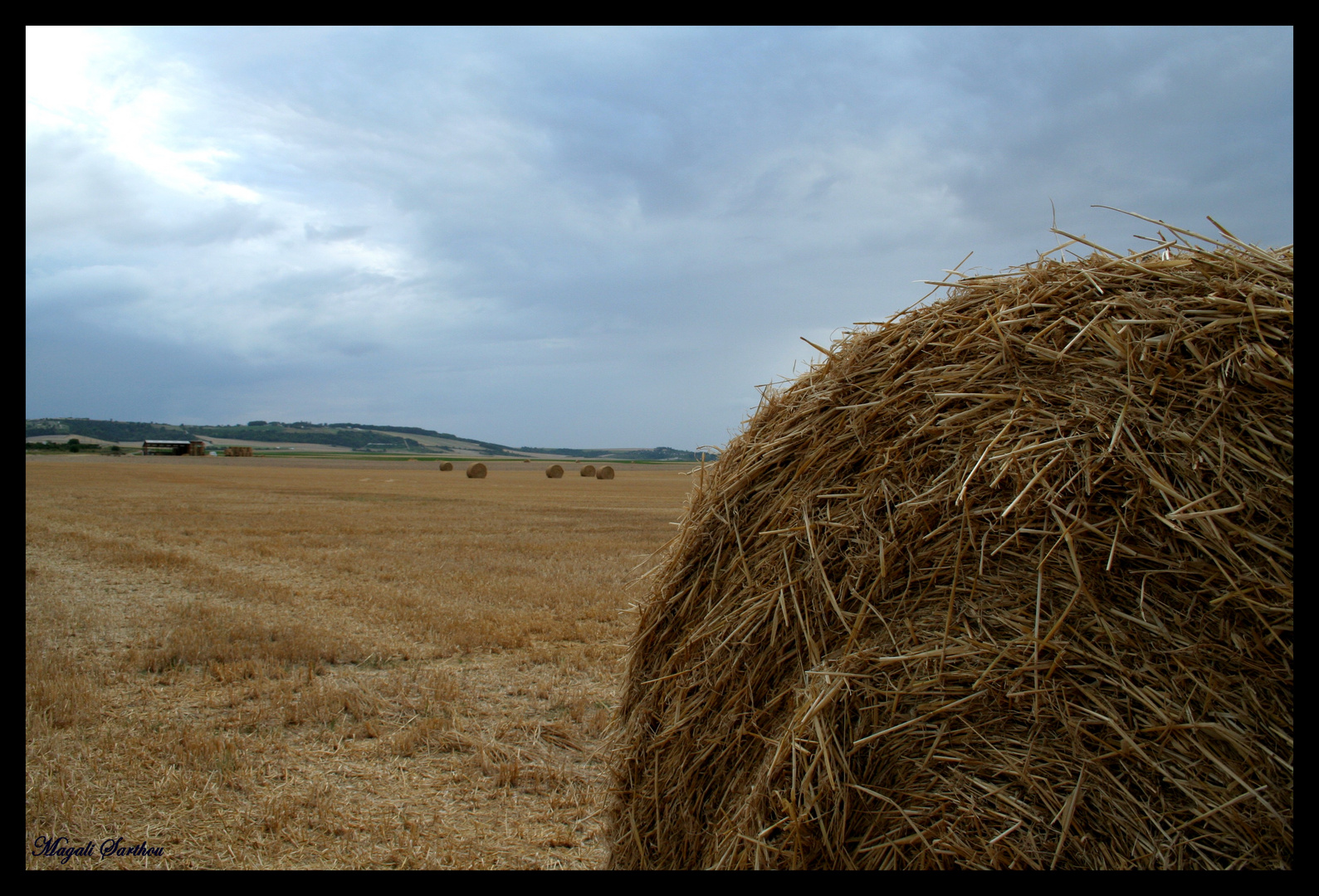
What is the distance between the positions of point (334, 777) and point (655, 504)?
21858 mm

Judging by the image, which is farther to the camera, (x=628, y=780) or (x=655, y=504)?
(x=655, y=504)

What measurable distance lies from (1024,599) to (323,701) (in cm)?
481

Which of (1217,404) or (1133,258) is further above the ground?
(1133,258)

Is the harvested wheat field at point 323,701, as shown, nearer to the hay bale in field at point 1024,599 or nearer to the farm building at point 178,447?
the hay bale in field at point 1024,599

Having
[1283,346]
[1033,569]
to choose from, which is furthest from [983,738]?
[1283,346]

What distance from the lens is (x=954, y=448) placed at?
8.61ft

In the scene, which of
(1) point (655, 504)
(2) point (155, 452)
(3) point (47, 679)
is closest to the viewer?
(3) point (47, 679)

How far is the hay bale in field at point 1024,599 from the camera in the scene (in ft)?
6.95

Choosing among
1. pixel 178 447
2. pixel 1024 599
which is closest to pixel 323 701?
pixel 1024 599

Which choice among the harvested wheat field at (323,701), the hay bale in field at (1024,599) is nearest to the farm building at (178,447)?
the harvested wheat field at (323,701)

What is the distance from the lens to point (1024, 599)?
2.38 m

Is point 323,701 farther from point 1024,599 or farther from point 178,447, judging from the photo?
point 178,447

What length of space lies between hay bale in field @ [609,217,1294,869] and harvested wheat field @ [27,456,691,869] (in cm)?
151
